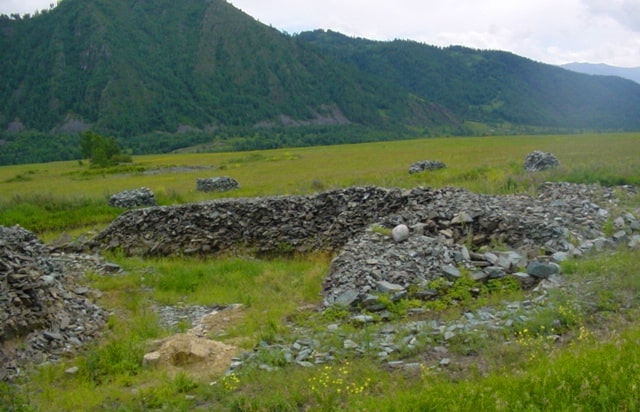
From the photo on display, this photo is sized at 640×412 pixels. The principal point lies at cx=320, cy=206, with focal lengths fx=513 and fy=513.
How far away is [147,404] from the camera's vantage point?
7.62m

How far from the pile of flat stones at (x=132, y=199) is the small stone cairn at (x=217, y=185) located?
769 cm

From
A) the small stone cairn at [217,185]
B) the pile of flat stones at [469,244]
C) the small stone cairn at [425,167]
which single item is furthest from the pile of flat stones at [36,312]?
the small stone cairn at [425,167]

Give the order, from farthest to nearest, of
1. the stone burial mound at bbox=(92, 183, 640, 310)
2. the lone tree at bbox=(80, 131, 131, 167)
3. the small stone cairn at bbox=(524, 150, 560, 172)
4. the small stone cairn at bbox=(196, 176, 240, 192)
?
the lone tree at bbox=(80, 131, 131, 167)
the small stone cairn at bbox=(196, 176, 240, 192)
the small stone cairn at bbox=(524, 150, 560, 172)
the stone burial mound at bbox=(92, 183, 640, 310)

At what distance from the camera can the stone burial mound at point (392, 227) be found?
1227 centimetres

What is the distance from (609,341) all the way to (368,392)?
128 inches

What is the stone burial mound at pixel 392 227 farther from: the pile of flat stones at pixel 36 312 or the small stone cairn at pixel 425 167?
the small stone cairn at pixel 425 167

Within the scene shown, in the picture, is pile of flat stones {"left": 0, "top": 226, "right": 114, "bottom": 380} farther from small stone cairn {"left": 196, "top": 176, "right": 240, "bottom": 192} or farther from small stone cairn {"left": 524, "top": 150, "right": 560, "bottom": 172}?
small stone cairn {"left": 524, "top": 150, "right": 560, "bottom": 172}

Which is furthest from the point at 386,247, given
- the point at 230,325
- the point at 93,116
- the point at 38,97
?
the point at 38,97

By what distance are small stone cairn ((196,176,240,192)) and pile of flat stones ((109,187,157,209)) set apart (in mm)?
7688

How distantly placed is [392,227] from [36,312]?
9638 mm

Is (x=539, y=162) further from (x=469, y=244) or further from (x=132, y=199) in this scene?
(x=132, y=199)

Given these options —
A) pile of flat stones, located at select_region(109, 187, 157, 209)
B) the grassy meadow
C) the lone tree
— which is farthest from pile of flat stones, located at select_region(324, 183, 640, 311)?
the lone tree

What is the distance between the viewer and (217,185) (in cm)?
3916

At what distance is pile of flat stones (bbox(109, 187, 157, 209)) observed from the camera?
3042 cm
